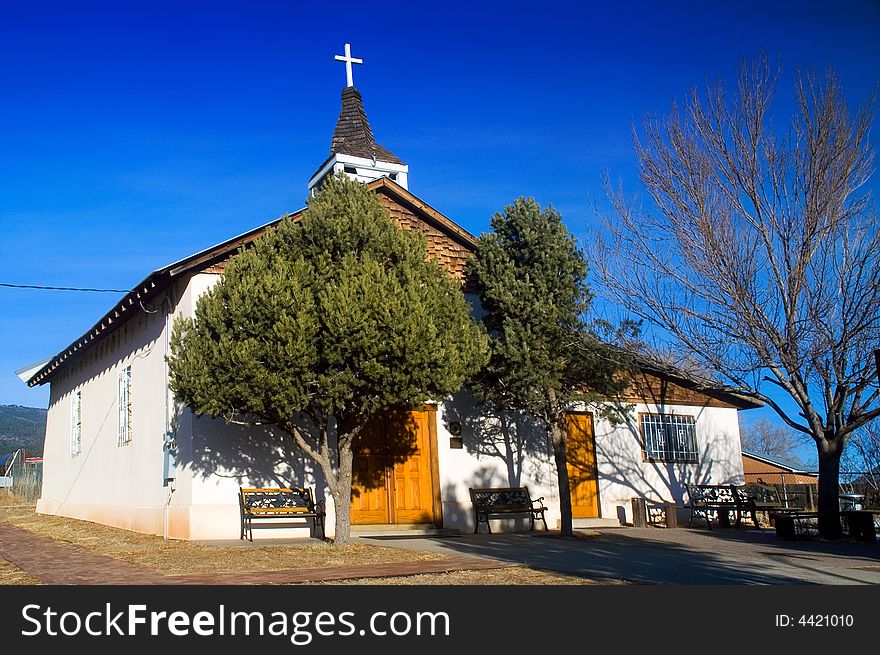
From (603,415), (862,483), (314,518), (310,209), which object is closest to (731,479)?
(862,483)

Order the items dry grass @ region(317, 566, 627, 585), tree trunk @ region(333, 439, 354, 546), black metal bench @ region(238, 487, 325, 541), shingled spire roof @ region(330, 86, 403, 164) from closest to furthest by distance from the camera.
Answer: dry grass @ region(317, 566, 627, 585) < tree trunk @ region(333, 439, 354, 546) < black metal bench @ region(238, 487, 325, 541) < shingled spire roof @ region(330, 86, 403, 164)

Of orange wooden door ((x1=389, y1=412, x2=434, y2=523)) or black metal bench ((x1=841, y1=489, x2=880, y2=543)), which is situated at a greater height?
orange wooden door ((x1=389, y1=412, x2=434, y2=523))

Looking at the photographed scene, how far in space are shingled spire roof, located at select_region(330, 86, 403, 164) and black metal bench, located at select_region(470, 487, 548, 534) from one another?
28.0 ft

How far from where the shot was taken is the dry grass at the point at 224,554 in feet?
32.3

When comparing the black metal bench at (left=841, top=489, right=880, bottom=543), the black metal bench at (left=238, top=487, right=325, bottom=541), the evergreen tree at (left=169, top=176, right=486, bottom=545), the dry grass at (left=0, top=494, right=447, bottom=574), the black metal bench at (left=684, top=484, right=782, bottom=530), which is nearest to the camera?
the dry grass at (left=0, top=494, right=447, bottom=574)

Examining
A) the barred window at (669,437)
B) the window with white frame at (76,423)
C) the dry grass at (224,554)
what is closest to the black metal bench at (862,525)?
the barred window at (669,437)

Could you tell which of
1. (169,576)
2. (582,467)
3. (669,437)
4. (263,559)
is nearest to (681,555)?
(263,559)

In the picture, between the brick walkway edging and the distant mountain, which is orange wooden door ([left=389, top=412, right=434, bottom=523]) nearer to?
the brick walkway edging

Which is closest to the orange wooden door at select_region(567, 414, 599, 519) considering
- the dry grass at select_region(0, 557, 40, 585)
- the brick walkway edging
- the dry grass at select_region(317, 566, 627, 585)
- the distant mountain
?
the brick walkway edging

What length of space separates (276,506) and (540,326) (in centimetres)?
552

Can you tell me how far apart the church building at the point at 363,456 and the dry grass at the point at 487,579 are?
4261 millimetres

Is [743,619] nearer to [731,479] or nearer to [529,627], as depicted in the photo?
[529,627]

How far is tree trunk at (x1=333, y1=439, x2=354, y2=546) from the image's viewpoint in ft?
40.0

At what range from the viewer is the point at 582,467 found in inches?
704
